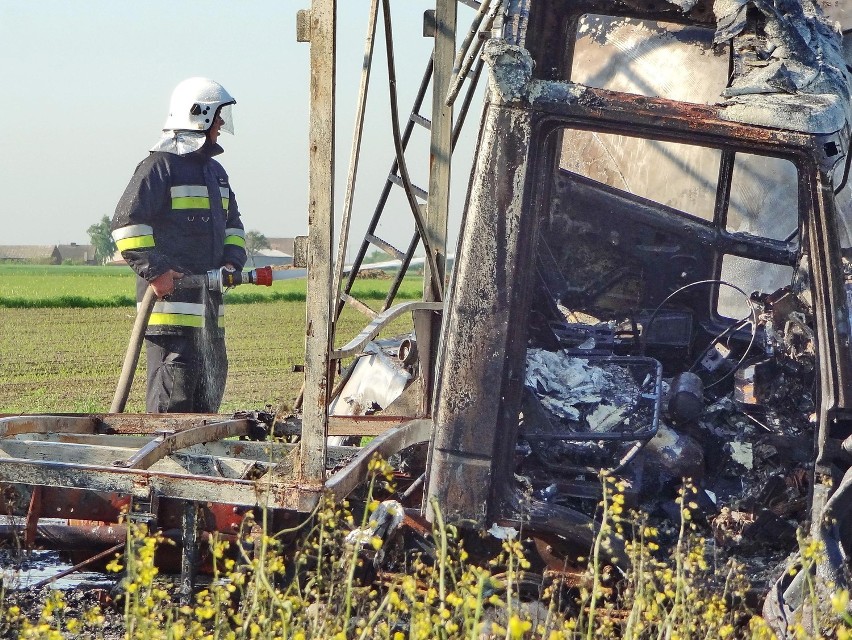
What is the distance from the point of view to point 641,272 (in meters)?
3.67

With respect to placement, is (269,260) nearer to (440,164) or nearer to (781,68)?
(440,164)

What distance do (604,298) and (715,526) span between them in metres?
0.83

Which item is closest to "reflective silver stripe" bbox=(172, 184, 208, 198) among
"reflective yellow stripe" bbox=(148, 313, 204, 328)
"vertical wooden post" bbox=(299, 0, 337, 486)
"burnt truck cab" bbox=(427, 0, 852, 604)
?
"reflective yellow stripe" bbox=(148, 313, 204, 328)

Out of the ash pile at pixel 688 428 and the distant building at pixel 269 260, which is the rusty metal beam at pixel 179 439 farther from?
the ash pile at pixel 688 428

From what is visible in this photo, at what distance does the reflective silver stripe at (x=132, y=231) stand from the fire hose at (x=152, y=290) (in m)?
0.29

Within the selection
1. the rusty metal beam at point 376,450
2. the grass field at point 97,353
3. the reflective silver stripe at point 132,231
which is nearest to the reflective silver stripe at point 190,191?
the reflective silver stripe at point 132,231

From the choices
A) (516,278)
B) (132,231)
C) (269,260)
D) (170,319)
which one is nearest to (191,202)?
(132,231)

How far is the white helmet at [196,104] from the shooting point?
6031mm

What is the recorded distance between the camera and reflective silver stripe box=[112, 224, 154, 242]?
5719 mm

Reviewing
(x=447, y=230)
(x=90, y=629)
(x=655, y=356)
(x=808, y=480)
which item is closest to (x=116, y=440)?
(x=90, y=629)

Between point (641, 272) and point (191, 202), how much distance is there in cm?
311

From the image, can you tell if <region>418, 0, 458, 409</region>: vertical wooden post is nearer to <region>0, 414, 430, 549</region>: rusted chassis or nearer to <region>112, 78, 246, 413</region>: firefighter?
<region>0, 414, 430, 549</region>: rusted chassis

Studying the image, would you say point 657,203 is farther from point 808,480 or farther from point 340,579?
point 340,579

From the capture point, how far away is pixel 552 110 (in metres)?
2.99
